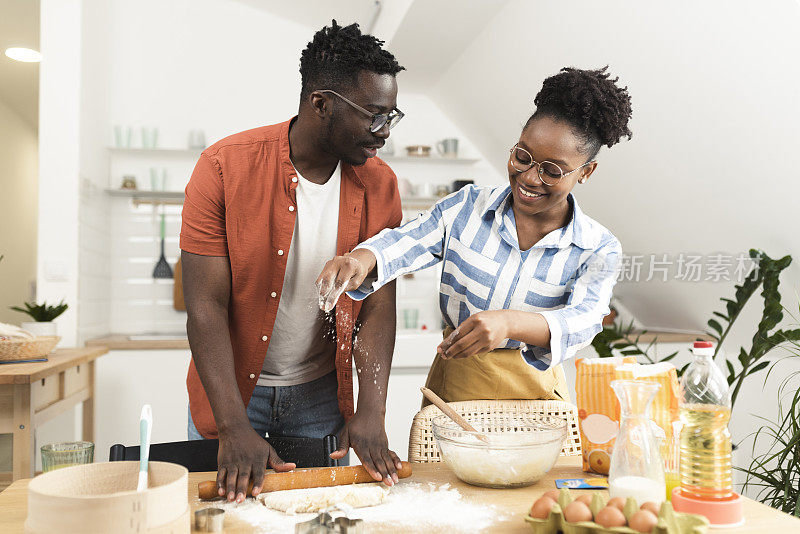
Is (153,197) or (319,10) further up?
(319,10)

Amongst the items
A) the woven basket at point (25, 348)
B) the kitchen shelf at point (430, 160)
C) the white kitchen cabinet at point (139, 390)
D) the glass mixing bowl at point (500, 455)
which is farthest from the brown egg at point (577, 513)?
the kitchen shelf at point (430, 160)

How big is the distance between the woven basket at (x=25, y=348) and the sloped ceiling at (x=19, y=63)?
2.14 metres

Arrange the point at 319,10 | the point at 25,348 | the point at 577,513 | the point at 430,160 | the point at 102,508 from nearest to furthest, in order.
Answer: the point at 102,508
the point at 577,513
the point at 25,348
the point at 319,10
the point at 430,160

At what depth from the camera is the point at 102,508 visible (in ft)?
2.68

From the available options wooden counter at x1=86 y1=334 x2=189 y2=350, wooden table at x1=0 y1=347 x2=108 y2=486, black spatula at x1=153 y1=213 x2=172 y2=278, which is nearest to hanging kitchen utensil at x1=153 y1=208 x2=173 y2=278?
black spatula at x1=153 y1=213 x2=172 y2=278

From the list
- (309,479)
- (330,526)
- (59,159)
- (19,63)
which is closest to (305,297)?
(309,479)

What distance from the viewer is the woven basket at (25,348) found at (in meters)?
2.61

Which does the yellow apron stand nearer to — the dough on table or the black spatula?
the dough on table

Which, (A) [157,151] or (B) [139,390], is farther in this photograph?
(A) [157,151]

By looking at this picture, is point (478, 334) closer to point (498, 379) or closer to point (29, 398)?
point (498, 379)

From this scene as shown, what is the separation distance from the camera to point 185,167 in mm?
4078

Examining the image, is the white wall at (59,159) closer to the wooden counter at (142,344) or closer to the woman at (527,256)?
the wooden counter at (142,344)

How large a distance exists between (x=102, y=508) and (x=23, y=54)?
3991 millimetres

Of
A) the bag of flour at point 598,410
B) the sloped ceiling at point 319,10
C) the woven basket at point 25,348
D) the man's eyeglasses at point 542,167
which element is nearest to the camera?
the bag of flour at point 598,410
